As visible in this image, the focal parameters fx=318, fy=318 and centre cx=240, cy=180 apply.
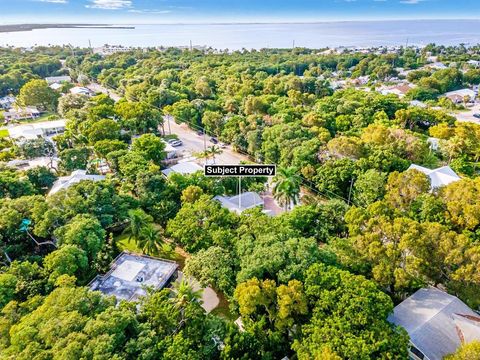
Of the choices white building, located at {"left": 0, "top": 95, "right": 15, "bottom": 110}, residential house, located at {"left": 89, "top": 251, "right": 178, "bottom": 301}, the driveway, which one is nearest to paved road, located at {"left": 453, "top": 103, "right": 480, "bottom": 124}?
the driveway

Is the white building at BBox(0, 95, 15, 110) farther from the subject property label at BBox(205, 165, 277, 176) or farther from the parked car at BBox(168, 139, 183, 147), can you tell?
the subject property label at BBox(205, 165, 277, 176)

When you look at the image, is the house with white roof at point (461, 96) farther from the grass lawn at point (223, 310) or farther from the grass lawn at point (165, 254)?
the grass lawn at point (223, 310)

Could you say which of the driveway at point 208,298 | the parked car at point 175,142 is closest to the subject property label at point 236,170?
the driveway at point 208,298

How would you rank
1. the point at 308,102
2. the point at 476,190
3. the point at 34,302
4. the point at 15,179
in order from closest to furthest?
the point at 34,302, the point at 476,190, the point at 15,179, the point at 308,102

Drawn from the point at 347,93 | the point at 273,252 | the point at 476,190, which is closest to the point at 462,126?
the point at 476,190

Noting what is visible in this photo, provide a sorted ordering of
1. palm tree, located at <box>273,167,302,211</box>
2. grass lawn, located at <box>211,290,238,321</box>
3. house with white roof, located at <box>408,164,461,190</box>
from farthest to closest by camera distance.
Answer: house with white roof, located at <box>408,164,461,190</box>, palm tree, located at <box>273,167,302,211</box>, grass lawn, located at <box>211,290,238,321</box>

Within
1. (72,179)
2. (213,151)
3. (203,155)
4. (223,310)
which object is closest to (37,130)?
(72,179)

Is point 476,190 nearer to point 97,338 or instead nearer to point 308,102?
point 97,338

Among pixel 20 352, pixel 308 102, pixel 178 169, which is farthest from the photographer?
pixel 308 102
